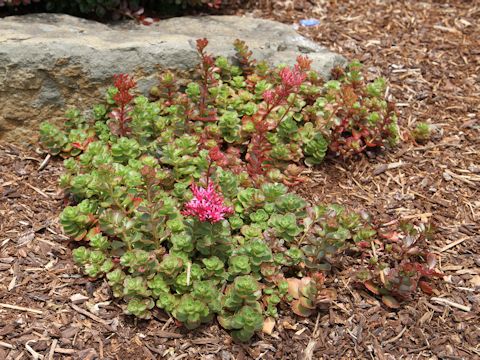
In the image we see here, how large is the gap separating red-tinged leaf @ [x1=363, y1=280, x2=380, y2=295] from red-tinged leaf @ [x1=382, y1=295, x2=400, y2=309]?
0.16 ft

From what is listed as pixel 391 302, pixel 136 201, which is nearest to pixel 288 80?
pixel 136 201

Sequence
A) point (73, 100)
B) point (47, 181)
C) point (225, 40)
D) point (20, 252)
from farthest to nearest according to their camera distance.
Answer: point (225, 40) < point (73, 100) < point (47, 181) < point (20, 252)

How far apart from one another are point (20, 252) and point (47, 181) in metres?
0.60

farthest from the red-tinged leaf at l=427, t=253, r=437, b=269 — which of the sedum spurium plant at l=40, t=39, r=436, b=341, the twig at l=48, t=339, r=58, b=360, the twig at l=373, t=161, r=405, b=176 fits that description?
the twig at l=48, t=339, r=58, b=360

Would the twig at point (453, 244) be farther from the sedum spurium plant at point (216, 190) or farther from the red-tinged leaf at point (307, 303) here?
the red-tinged leaf at point (307, 303)

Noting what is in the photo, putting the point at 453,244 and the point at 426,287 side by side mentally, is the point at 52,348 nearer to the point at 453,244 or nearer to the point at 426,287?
the point at 426,287

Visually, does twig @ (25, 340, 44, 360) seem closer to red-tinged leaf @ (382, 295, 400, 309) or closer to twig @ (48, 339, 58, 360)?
twig @ (48, 339, 58, 360)

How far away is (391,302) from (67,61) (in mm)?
2501

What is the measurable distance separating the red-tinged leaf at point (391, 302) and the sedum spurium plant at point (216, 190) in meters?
0.30

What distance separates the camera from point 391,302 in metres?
2.83

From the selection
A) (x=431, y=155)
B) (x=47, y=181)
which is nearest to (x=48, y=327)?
(x=47, y=181)

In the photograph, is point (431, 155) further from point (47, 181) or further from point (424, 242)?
point (47, 181)

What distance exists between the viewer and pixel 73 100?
12.1 ft

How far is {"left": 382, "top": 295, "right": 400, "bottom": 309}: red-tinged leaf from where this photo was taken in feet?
9.27
